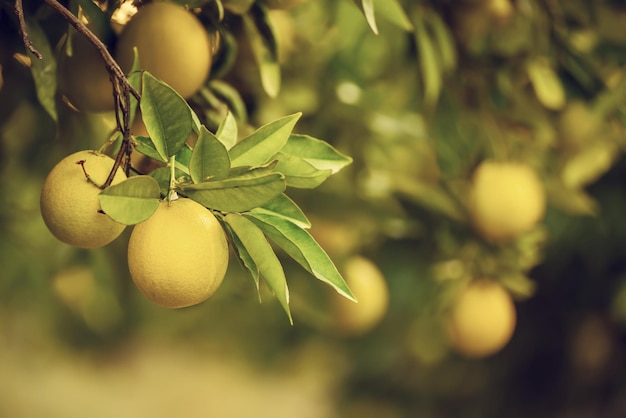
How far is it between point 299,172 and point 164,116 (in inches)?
3.8

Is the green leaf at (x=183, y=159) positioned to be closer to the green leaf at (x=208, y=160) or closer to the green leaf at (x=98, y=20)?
the green leaf at (x=208, y=160)

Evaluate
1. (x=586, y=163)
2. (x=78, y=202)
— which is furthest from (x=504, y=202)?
(x=78, y=202)

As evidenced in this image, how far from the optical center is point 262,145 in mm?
503

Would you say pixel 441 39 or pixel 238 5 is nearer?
pixel 238 5

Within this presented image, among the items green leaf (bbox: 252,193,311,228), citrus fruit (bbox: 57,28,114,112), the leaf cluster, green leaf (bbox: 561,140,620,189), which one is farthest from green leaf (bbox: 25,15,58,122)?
green leaf (bbox: 561,140,620,189)

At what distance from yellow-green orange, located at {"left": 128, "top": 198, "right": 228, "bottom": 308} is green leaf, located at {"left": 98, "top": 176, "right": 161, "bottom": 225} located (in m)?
0.02

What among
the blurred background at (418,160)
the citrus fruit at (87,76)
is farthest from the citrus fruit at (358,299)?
the citrus fruit at (87,76)

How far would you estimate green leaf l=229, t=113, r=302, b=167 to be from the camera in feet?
1.64

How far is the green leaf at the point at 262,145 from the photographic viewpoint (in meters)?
0.50

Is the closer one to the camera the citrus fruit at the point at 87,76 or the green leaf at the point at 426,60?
the citrus fruit at the point at 87,76

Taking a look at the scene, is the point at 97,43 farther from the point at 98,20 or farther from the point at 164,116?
the point at 98,20

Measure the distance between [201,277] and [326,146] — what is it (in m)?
0.15

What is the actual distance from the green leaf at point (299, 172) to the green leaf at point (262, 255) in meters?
0.05

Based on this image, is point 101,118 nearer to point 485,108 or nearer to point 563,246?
point 485,108
